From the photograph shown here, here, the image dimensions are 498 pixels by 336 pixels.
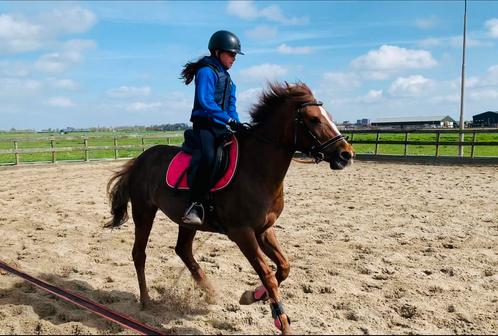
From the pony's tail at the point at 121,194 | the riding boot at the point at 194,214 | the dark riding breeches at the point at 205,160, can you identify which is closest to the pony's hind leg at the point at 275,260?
the riding boot at the point at 194,214

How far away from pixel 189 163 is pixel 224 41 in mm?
1326

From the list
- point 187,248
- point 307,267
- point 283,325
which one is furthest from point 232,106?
point 307,267

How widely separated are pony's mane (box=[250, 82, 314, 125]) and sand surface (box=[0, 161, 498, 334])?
203 centimetres

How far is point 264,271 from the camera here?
4.06m

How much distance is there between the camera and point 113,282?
5.70 m

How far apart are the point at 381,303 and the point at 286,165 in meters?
1.81

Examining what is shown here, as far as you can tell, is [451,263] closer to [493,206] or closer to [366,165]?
[493,206]

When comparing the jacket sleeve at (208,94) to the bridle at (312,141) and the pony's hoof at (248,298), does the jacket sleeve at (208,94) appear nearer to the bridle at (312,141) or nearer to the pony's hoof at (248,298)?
the bridle at (312,141)

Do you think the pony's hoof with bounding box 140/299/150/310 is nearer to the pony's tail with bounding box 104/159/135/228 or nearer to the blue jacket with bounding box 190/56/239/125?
the pony's tail with bounding box 104/159/135/228

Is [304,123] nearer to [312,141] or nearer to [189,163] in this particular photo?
[312,141]

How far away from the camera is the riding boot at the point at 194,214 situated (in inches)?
175

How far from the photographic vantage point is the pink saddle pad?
4.43 metres

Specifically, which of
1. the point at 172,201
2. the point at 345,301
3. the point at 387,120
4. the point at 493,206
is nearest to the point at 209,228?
the point at 172,201

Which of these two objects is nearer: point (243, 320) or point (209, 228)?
point (243, 320)
